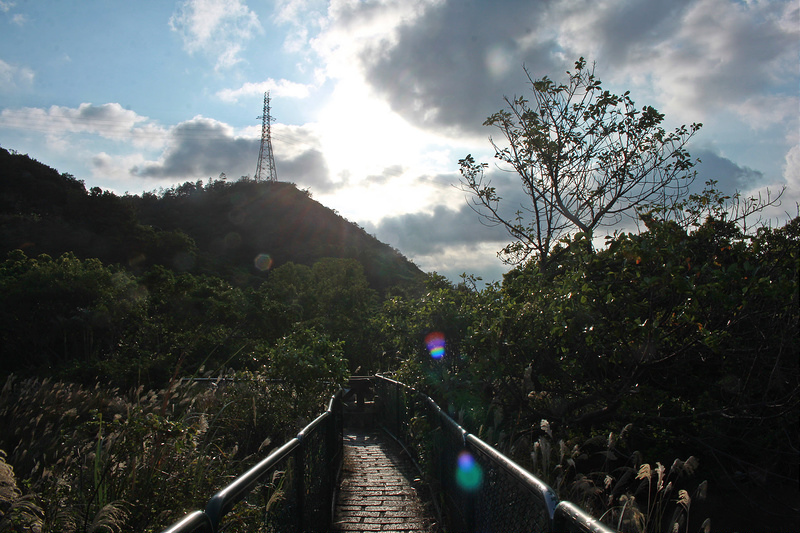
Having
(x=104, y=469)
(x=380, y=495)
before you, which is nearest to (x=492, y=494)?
(x=104, y=469)

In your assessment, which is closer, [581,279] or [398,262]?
[581,279]

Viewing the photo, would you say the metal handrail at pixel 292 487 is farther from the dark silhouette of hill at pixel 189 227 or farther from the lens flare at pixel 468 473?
the dark silhouette of hill at pixel 189 227

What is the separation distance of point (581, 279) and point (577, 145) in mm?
5591

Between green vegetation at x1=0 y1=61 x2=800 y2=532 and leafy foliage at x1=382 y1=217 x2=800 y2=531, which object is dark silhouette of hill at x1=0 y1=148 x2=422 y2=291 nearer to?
green vegetation at x1=0 y1=61 x2=800 y2=532

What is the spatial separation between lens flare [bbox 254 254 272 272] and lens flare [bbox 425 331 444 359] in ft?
212

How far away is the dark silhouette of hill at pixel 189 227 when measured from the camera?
43188mm

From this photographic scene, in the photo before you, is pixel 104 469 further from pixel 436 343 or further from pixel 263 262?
pixel 263 262

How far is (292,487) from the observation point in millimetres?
3596

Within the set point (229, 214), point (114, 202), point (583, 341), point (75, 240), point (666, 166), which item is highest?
point (229, 214)

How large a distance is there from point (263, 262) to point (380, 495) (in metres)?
71.3

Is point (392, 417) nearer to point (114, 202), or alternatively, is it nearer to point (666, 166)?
point (666, 166)

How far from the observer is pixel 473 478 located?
11.9 feet

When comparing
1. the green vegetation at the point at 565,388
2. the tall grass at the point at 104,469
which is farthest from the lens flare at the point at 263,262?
the tall grass at the point at 104,469

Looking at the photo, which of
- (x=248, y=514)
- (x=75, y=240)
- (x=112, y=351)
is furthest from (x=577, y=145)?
(x=75, y=240)
